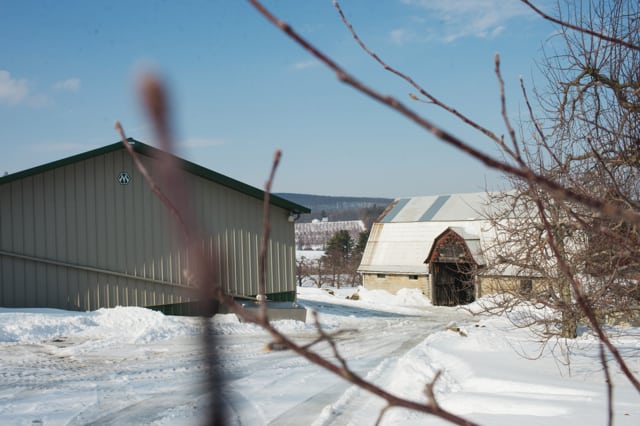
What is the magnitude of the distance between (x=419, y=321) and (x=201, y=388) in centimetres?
2182

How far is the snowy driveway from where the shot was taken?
26.8 ft

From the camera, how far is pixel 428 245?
108 ft

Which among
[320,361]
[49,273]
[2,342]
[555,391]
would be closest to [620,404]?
[555,391]

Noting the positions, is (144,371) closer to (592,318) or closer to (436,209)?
(592,318)

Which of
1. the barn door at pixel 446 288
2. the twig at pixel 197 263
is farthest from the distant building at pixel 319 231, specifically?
the twig at pixel 197 263

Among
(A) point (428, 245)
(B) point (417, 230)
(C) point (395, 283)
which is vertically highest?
(B) point (417, 230)

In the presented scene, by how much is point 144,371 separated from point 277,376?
8.23 ft

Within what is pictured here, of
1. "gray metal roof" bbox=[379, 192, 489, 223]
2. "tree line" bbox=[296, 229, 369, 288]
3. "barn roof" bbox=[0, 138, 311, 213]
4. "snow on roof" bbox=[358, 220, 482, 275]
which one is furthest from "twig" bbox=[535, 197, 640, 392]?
"tree line" bbox=[296, 229, 369, 288]

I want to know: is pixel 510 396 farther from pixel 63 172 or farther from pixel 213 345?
pixel 63 172

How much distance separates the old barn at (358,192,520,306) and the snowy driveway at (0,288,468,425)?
13415mm

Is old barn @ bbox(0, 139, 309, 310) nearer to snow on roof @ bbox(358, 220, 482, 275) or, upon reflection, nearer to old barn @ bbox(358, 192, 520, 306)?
old barn @ bbox(358, 192, 520, 306)

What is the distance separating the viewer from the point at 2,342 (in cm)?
1274

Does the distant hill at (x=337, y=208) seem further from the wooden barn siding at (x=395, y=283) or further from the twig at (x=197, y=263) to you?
the twig at (x=197, y=263)

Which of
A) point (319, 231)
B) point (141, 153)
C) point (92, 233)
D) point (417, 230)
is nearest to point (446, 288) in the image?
point (417, 230)
